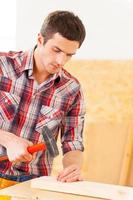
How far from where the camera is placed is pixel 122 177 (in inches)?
111

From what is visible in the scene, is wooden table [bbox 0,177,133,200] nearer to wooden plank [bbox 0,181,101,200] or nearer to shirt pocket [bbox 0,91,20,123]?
wooden plank [bbox 0,181,101,200]

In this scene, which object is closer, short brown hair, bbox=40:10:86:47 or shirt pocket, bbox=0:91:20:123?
short brown hair, bbox=40:10:86:47

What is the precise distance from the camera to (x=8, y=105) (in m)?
1.90

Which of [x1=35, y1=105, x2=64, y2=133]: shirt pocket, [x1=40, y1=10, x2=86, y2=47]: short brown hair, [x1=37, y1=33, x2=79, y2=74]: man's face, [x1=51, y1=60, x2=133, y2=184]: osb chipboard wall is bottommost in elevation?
[x1=51, y1=60, x2=133, y2=184]: osb chipboard wall

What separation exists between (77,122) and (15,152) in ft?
1.33

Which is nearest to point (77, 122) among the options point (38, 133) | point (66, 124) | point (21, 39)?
point (66, 124)

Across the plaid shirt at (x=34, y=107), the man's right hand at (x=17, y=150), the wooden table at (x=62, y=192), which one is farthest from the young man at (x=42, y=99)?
the wooden table at (x=62, y=192)

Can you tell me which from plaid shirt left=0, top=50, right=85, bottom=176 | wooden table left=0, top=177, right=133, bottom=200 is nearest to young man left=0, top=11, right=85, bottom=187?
plaid shirt left=0, top=50, right=85, bottom=176

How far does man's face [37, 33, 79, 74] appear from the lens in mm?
1790

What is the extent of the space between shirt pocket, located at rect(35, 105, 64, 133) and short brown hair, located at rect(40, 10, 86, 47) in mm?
304

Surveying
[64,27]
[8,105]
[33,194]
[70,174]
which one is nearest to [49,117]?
[8,105]

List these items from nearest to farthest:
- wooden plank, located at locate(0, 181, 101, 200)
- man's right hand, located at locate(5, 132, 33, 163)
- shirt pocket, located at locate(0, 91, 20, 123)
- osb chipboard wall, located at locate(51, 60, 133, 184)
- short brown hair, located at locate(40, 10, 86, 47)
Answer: wooden plank, located at locate(0, 181, 101, 200)
man's right hand, located at locate(5, 132, 33, 163)
short brown hair, located at locate(40, 10, 86, 47)
shirt pocket, located at locate(0, 91, 20, 123)
osb chipboard wall, located at locate(51, 60, 133, 184)

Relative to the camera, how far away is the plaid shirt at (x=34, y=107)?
189cm

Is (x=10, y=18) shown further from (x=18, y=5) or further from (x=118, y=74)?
(x=118, y=74)
